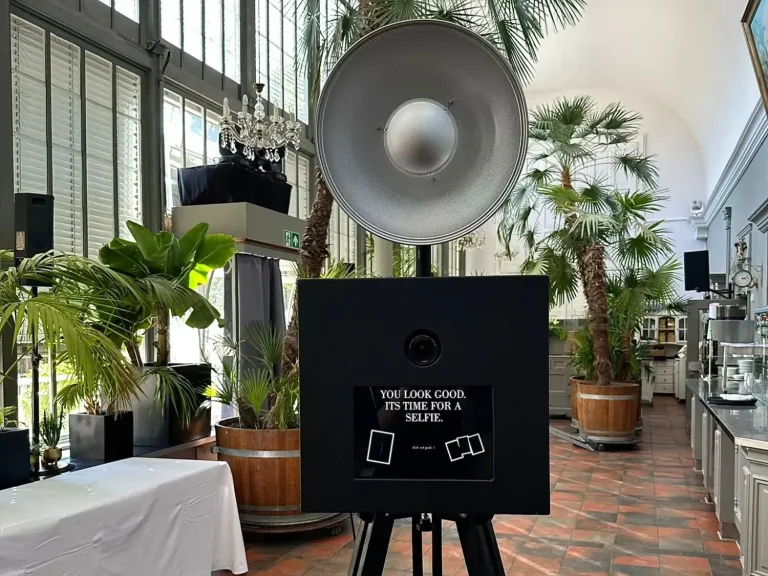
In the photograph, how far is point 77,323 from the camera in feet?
8.32

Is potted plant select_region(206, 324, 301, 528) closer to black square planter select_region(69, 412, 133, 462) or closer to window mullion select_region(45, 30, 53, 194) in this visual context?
black square planter select_region(69, 412, 133, 462)

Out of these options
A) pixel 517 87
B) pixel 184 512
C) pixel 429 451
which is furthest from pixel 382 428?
pixel 184 512

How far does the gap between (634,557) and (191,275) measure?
2.92 metres

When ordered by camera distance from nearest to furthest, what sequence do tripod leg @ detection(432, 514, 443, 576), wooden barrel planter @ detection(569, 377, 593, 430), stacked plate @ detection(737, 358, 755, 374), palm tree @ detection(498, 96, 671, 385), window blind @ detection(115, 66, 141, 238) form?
1. tripod leg @ detection(432, 514, 443, 576)
2. window blind @ detection(115, 66, 141, 238)
3. stacked plate @ detection(737, 358, 755, 374)
4. palm tree @ detection(498, 96, 671, 385)
5. wooden barrel planter @ detection(569, 377, 593, 430)

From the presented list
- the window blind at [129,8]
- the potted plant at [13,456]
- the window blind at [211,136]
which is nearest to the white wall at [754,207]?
the window blind at [211,136]

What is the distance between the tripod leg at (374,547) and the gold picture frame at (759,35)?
4.66 m

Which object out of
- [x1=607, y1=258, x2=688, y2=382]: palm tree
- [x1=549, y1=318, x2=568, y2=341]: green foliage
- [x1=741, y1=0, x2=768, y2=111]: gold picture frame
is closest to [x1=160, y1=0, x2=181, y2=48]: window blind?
[x1=741, y1=0, x2=768, y2=111]: gold picture frame

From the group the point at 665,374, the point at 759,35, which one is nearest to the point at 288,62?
the point at 759,35

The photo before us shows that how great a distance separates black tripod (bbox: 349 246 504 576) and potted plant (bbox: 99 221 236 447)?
93.3 inches

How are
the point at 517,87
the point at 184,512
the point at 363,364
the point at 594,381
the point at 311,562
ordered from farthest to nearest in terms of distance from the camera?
1. the point at 594,381
2. the point at 311,562
3. the point at 184,512
4. the point at 517,87
5. the point at 363,364

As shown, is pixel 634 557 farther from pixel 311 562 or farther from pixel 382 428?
pixel 382 428

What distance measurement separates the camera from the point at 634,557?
12.6ft

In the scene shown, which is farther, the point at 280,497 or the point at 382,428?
the point at 280,497

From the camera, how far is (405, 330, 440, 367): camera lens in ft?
3.29
